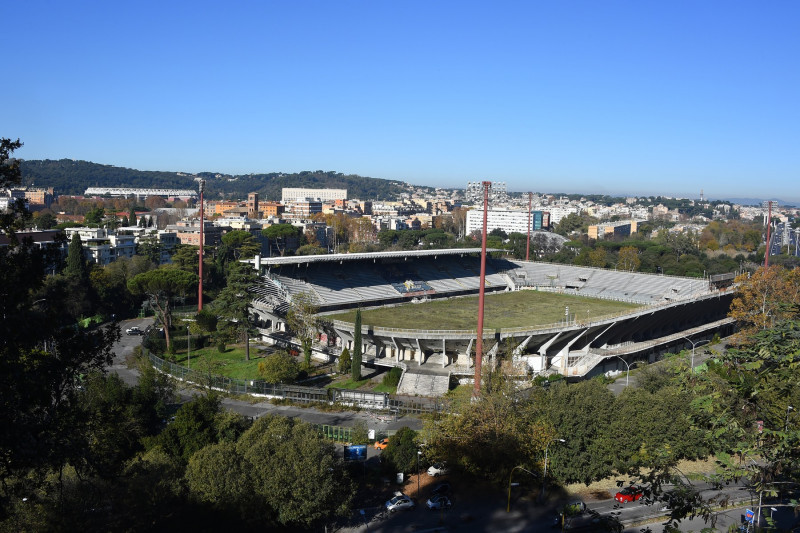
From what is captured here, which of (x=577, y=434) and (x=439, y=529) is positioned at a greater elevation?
(x=577, y=434)

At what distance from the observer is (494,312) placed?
48.9 meters

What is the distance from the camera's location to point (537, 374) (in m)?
37.3

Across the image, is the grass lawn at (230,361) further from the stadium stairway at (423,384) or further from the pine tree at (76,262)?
the pine tree at (76,262)

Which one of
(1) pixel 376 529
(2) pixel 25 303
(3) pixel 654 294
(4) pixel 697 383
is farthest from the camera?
(3) pixel 654 294

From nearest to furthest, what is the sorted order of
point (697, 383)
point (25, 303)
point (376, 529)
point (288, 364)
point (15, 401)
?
1. point (697, 383)
2. point (15, 401)
3. point (25, 303)
4. point (376, 529)
5. point (288, 364)

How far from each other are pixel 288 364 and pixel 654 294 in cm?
3545

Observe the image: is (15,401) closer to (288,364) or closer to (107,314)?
(288,364)

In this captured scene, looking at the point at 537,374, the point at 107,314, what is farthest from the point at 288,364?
the point at 107,314

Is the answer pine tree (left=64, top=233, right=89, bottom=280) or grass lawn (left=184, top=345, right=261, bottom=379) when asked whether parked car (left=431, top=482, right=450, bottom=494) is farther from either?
pine tree (left=64, top=233, right=89, bottom=280)

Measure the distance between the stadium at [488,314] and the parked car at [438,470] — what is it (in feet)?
30.9

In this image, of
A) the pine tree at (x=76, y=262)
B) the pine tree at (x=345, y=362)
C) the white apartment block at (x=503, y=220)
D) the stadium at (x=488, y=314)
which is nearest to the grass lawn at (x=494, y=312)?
the stadium at (x=488, y=314)

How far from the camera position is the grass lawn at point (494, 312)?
4322 cm

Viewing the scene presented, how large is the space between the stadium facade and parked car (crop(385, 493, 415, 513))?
14176 millimetres

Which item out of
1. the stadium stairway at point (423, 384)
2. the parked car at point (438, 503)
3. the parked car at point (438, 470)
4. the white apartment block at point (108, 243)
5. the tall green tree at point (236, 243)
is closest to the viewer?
the parked car at point (438, 503)
